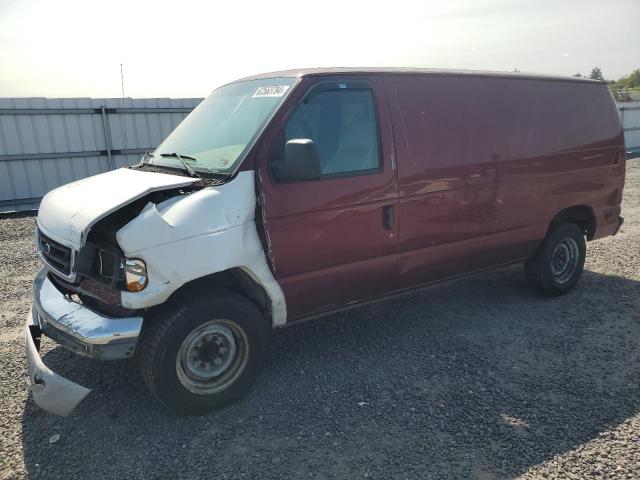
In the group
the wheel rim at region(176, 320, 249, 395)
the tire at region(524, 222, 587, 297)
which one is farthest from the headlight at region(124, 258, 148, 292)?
the tire at region(524, 222, 587, 297)

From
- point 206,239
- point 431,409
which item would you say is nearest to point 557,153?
point 431,409

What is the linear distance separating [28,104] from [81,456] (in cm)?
942

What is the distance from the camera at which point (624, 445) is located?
115 inches

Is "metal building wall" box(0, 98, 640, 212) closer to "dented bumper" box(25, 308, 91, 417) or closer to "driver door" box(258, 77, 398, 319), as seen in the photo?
"dented bumper" box(25, 308, 91, 417)

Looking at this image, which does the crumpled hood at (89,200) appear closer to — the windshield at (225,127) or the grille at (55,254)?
the grille at (55,254)

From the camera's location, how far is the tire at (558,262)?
507cm

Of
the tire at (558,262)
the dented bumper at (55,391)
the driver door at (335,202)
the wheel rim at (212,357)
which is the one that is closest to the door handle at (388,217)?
the driver door at (335,202)

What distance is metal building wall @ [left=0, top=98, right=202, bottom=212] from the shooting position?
10.1 m

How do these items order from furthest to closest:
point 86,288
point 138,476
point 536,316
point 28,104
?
point 28,104 → point 536,316 → point 86,288 → point 138,476

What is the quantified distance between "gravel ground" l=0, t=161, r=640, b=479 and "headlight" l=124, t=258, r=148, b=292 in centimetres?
96

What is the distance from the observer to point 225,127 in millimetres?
3676

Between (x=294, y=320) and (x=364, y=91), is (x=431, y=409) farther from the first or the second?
(x=364, y=91)

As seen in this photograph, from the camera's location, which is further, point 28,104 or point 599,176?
point 28,104

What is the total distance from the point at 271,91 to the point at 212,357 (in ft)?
6.28
